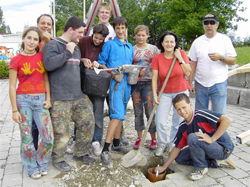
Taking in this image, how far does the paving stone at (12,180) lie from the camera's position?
300cm

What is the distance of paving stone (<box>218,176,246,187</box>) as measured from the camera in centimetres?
299

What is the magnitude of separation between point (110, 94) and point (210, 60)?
1648mm

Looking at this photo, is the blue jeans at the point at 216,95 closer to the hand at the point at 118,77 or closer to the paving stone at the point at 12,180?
the hand at the point at 118,77

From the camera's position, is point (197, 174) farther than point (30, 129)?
Yes

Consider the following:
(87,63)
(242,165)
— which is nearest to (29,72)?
(87,63)

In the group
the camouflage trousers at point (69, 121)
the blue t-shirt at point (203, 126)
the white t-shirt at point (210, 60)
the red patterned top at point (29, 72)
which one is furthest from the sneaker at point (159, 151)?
the red patterned top at point (29, 72)

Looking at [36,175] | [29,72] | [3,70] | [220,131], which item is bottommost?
[36,175]

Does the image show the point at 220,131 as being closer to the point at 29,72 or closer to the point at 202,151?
the point at 202,151

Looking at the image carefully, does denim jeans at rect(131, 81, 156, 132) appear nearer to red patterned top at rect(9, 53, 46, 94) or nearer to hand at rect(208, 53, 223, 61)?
hand at rect(208, 53, 223, 61)

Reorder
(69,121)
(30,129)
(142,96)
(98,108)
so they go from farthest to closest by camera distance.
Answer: (142,96) → (98,108) → (69,121) → (30,129)

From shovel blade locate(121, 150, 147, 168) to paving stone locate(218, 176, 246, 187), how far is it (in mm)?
1047

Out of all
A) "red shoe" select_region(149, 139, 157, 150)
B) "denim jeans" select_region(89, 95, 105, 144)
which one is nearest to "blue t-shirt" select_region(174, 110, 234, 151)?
"red shoe" select_region(149, 139, 157, 150)

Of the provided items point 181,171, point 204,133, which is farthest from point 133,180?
point 204,133

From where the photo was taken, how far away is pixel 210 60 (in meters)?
3.78
